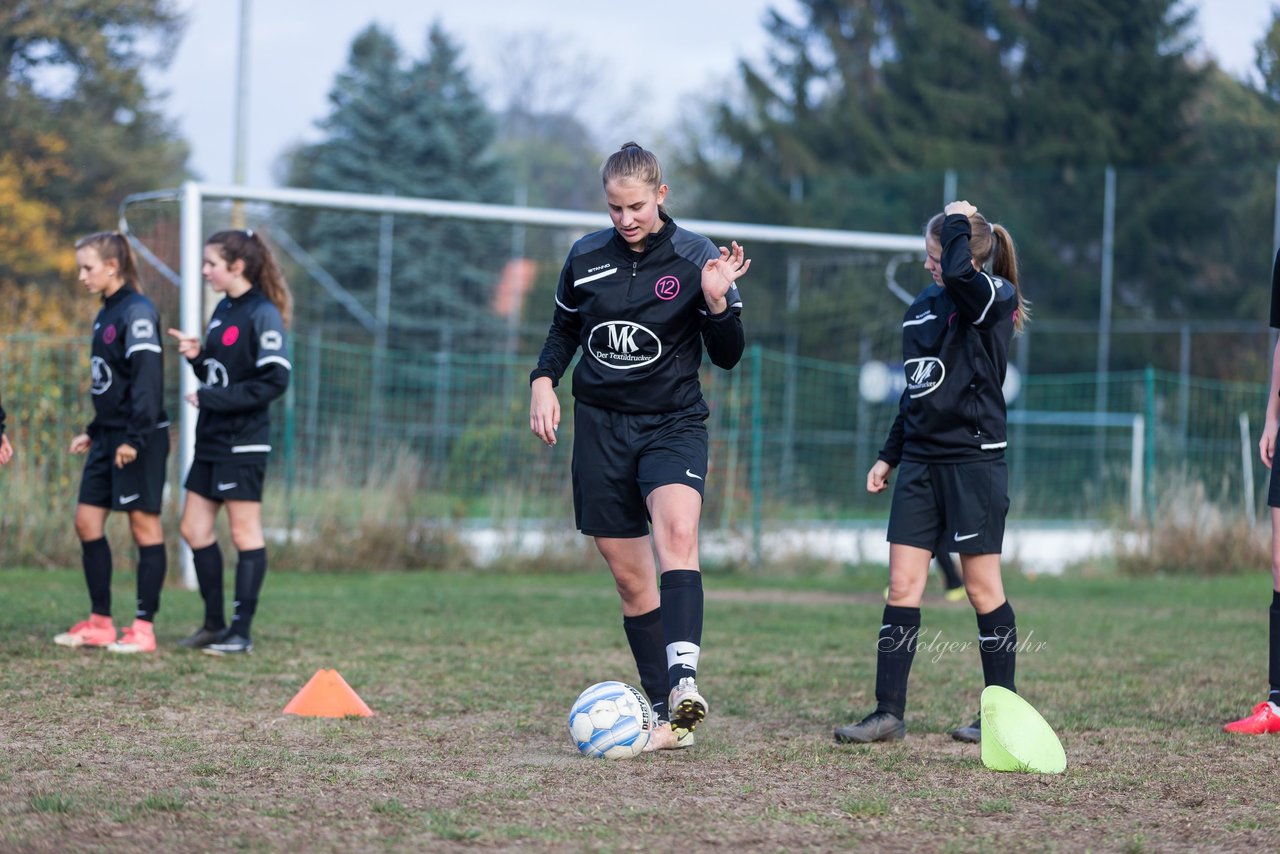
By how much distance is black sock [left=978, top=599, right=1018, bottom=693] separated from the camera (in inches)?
188

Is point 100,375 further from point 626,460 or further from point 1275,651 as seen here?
point 1275,651

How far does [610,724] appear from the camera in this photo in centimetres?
438

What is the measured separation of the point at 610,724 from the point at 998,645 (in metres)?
1.36

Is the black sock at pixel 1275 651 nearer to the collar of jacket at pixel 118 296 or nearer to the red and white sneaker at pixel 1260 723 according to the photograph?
the red and white sneaker at pixel 1260 723

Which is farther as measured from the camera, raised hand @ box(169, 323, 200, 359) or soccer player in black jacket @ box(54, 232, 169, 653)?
soccer player in black jacket @ box(54, 232, 169, 653)

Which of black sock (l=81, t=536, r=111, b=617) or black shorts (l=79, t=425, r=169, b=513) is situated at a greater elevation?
black shorts (l=79, t=425, r=169, b=513)

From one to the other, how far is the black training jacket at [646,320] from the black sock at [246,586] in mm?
2551

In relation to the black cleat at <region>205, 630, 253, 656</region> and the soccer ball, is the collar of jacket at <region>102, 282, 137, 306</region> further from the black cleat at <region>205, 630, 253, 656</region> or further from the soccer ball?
the soccer ball

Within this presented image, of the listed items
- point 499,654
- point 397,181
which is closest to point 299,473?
point 499,654

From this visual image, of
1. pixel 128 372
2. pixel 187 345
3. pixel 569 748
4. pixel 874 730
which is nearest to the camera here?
pixel 569 748

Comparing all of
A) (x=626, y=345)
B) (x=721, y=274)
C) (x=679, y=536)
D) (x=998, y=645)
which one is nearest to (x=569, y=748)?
(x=679, y=536)

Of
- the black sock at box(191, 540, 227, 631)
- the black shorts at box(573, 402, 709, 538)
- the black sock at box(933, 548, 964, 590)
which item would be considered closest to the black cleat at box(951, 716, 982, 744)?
the black shorts at box(573, 402, 709, 538)

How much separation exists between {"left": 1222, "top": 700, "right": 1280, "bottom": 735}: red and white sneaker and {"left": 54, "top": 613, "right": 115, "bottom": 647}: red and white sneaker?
→ 4691mm

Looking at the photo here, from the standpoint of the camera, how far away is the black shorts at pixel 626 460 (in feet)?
14.8
